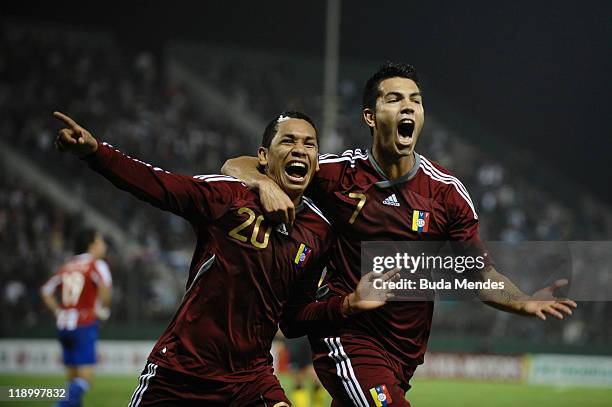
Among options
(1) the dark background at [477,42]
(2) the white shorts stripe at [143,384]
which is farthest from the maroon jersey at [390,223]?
(1) the dark background at [477,42]

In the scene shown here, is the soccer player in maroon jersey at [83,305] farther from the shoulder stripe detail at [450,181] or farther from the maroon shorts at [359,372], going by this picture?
the shoulder stripe detail at [450,181]

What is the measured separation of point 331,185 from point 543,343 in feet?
50.8

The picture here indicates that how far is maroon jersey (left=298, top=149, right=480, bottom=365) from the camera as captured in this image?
5.45m

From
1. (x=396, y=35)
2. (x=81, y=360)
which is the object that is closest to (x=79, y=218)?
(x=81, y=360)

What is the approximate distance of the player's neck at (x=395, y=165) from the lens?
220 inches

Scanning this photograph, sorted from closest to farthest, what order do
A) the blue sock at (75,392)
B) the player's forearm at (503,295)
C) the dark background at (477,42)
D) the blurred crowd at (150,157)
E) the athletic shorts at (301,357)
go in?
1. the player's forearm at (503,295)
2. the blue sock at (75,392)
3. the athletic shorts at (301,357)
4. the blurred crowd at (150,157)
5. the dark background at (477,42)

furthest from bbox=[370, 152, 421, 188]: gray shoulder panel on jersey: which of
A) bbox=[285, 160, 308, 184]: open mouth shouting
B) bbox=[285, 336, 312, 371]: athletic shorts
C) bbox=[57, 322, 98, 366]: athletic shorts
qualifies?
bbox=[285, 336, 312, 371]: athletic shorts

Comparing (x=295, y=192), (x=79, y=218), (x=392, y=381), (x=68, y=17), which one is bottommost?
(x=392, y=381)

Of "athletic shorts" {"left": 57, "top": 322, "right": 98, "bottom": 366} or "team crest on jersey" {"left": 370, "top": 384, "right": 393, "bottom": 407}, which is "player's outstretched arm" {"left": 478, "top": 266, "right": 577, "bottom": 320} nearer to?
"team crest on jersey" {"left": 370, "top": 384, "right": 393, "bottom": 407}

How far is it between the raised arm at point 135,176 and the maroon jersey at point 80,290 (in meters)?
6.45

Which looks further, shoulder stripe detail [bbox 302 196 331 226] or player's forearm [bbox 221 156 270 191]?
shoulder stripe detail [bbox 302 196 331 226]

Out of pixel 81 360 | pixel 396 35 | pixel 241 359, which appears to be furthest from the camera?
pixel 396 35

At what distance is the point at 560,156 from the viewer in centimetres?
2941

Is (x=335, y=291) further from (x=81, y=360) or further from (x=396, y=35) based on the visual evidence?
(x=396, y=35)
